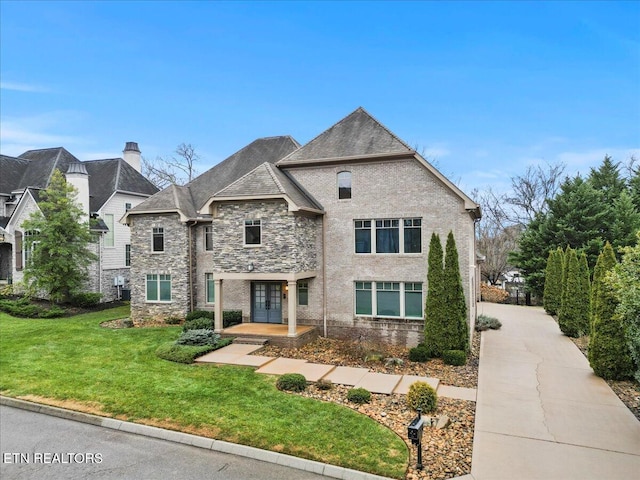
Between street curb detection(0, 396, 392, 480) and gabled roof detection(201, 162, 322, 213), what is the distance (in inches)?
354

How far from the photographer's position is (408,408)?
9.65 metres

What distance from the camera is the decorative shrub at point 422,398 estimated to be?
31.0 feet

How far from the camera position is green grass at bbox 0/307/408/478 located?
773 centimetres

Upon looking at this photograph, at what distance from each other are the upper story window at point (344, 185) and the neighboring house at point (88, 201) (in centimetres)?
1761

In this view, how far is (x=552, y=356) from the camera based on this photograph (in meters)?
15.1

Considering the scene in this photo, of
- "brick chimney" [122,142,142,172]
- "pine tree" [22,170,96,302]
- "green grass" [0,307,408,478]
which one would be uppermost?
"brick chimney" [122,142,142,172]

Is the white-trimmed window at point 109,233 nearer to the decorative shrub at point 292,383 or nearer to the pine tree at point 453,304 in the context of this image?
the decorative shrub at point 292,383

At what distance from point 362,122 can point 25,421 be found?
15334mm

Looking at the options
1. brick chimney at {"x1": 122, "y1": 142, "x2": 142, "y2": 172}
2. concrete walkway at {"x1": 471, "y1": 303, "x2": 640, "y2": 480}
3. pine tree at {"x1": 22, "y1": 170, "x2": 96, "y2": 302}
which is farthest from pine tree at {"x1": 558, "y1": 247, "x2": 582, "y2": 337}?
brick chimney at {"x1": 122, "y1": 142, "x2": 142, "y2": 172}

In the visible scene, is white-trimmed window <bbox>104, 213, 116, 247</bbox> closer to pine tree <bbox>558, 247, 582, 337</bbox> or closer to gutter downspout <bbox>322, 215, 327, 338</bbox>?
gutter downspout <bbox>322, 215, 327, 338</bbox>

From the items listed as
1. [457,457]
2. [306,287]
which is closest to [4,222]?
[306,287]

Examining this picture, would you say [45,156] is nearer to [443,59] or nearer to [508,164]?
[443,59]

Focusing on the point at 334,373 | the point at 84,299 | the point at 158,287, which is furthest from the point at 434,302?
the point at 84,299

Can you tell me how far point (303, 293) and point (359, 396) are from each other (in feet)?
27.3
